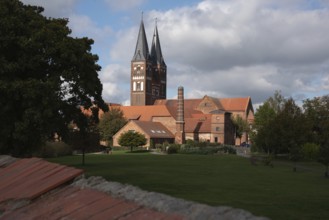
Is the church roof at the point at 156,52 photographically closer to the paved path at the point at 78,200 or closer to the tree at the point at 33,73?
the tree at the point at 33,73

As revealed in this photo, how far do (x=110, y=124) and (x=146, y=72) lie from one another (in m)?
46.9

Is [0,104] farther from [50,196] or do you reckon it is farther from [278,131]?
[278,131]

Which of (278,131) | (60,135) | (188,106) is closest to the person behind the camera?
(60,135)

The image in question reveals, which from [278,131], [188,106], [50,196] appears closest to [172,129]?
[188,106]

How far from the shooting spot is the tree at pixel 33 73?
22484 millimetres

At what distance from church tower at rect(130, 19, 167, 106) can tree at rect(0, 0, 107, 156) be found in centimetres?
10561

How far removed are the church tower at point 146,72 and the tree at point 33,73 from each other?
106 metres

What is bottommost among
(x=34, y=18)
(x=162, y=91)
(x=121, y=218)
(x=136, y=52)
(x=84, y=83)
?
(x=121, y=218)

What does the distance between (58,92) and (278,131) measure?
88.1 ft

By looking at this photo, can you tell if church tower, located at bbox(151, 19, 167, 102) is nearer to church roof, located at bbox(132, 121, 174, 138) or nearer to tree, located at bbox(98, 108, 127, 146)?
church roof, located at bbox(132, 121, 174, 138)

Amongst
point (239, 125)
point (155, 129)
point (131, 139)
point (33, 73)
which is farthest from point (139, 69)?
point (33, 73)

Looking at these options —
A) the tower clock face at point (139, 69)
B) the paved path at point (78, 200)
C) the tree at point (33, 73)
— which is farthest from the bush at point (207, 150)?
the tower clock face at point (139, 69)

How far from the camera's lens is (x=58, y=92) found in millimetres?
25016

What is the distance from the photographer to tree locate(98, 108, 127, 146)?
92.3 metres
